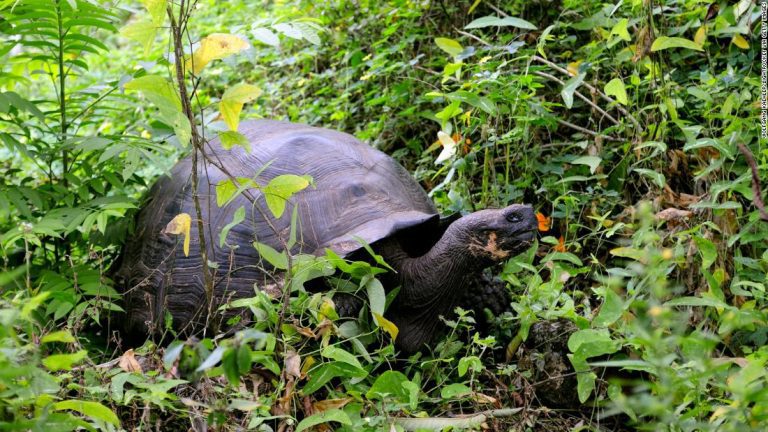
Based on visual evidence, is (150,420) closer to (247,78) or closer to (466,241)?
(466,241)

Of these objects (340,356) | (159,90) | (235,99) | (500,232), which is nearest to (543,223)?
(500,232)

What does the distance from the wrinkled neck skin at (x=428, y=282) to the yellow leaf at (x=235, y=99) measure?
0.84m

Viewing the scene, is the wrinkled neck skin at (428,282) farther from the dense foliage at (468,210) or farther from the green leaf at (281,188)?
the green leaf at (281,188)

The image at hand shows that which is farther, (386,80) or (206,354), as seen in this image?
(386,80)

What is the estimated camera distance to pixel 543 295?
2881 mm

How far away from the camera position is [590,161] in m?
3.43

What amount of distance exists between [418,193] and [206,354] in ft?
5.88

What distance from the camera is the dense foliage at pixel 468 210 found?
216 cm

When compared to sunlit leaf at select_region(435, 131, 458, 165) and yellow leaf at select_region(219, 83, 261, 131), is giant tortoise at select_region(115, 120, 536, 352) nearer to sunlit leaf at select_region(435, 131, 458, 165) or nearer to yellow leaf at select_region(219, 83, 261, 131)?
sunlit leaf at select_region(435, 131, 458, 165)

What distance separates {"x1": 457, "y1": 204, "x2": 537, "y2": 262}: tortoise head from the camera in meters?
2.78

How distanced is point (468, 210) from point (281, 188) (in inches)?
55.3

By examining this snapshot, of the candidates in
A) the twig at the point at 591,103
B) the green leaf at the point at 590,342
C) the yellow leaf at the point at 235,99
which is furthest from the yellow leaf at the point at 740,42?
the yellow leaf at the point at 235,99

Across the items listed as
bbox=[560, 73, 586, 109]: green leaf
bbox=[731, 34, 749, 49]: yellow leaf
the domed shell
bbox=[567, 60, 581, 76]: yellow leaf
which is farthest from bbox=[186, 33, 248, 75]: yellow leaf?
bbox=[731, 34, 749, 49]: yellow leaf

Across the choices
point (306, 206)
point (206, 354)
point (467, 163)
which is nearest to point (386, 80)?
point (467, 163)
